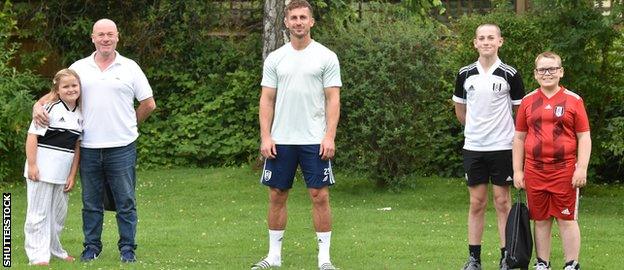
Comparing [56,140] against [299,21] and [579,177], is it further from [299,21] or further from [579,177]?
[579,177]

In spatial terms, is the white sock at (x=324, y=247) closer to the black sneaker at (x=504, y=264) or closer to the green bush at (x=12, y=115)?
Answer: the black sneaker at (x=504, y=264)

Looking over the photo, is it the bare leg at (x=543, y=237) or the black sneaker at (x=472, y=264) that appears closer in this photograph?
the bare leg at (x=543, y=237)

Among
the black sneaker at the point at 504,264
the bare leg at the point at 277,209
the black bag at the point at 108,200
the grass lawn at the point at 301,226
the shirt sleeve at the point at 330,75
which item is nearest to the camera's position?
the black sneaker at the point at 504,264

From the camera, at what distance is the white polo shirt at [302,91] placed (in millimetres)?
8562

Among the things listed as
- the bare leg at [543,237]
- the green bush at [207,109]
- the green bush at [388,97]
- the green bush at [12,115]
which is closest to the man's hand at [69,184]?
the bare leg at [543,237]

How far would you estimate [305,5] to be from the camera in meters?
8.65

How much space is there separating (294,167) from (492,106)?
149 centimetres

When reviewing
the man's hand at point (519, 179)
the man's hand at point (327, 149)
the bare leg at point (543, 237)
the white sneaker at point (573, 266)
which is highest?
the man's hand at point (327, 149)

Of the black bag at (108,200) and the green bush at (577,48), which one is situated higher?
the green bush at (577,48)

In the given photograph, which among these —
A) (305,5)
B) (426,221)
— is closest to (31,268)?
(305,5)

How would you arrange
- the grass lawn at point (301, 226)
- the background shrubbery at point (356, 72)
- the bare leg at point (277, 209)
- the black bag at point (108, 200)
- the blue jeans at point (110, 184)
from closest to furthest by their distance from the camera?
the bare leg at point (277, 209)
the blue jeans at point (110, 184)
the black bag at point (108, 200)
the grass lawn at point (301, 226)
the background shrubbery at point (356, 72)

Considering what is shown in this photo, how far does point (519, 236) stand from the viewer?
8.31 m

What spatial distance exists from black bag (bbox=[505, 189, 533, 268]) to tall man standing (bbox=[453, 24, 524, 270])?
9.3 inches

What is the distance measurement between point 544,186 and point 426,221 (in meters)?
3.95
